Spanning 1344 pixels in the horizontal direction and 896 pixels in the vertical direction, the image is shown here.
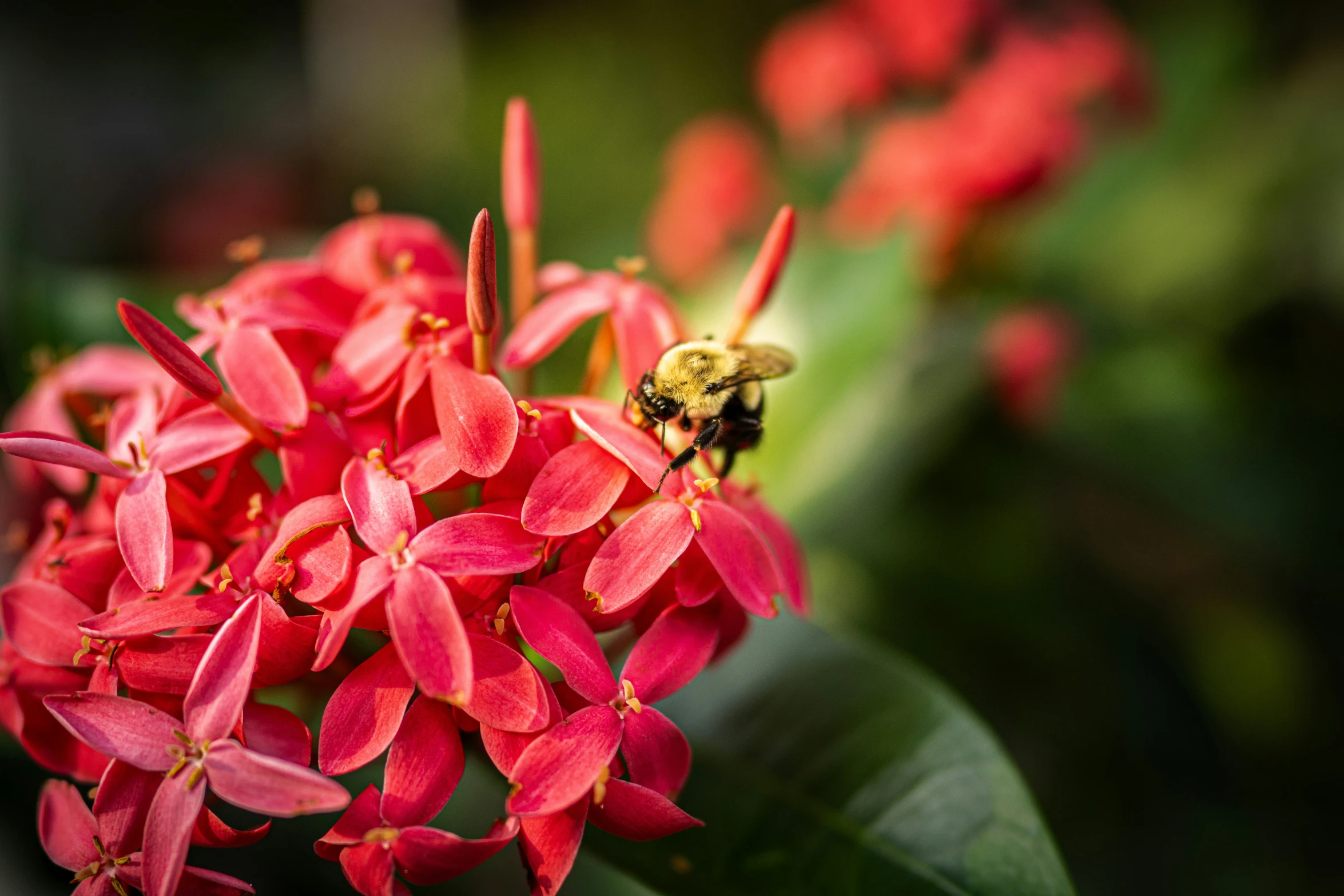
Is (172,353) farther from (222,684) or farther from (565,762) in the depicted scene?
(565,762)

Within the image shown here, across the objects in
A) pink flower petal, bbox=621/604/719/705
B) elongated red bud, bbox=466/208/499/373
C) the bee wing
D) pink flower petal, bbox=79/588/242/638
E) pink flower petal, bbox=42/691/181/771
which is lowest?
pink flower petal, bbox=42/691/181/771

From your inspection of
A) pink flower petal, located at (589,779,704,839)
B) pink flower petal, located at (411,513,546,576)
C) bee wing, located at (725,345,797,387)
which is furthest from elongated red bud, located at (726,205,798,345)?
pink flower petal, located at (589,779,704,839)

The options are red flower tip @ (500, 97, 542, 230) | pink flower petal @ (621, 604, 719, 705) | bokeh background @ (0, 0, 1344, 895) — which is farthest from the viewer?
bokeh background @ (0, 0, 1344, 895)

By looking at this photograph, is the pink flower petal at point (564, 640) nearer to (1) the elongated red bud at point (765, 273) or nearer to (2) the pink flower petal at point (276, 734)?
(2) the pink flower petal at point (276, 734)

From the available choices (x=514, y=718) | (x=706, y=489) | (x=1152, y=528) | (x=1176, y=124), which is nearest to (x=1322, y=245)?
(x=1176, y=124)

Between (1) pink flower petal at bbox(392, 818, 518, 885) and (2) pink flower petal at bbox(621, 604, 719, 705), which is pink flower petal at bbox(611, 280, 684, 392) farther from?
(1) pink flower petal at bbox(392, 818, 518, 885)

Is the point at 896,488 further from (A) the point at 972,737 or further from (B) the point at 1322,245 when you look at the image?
(B) the point at 1322,245

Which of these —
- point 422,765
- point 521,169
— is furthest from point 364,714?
point 521,169
